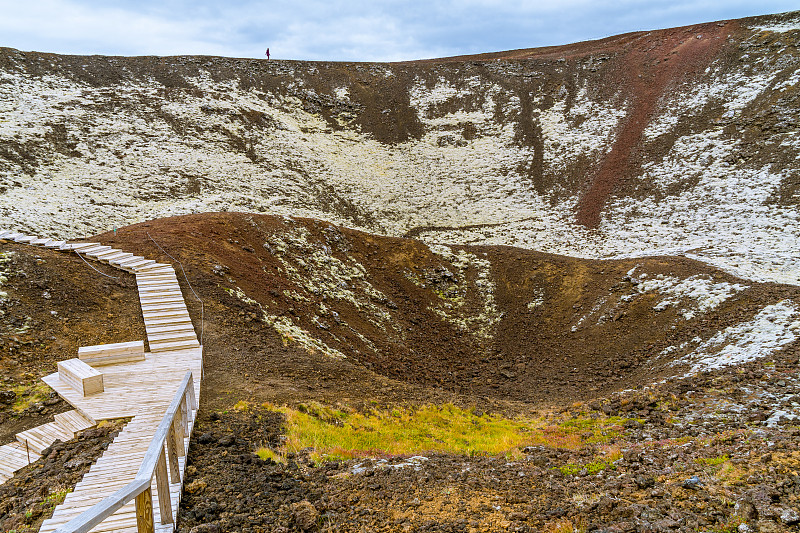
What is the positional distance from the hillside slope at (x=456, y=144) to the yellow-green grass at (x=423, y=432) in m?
13.9

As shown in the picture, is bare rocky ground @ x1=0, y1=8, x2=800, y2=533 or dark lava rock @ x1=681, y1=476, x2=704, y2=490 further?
bare rocky ground @ x1=0, y1=8, x2=800, y2=533

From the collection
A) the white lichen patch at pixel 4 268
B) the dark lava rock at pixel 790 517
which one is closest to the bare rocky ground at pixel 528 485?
the dark lava rock at pixel 790 517

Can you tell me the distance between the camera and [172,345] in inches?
532

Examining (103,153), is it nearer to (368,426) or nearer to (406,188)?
(406,188)

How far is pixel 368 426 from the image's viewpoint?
12102 millimetres

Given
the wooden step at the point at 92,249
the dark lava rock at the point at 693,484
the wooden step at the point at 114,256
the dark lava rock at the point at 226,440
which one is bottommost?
the dark lava rock at the point at 226,440

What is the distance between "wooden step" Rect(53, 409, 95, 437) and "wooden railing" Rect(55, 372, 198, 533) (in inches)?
101

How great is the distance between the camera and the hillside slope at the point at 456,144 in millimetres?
30422

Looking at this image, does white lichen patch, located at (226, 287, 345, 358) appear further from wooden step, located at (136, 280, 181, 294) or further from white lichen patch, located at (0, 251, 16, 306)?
white lichen patch, located at (0, 251, 16, 306)

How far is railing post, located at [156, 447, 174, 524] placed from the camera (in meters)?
5.36

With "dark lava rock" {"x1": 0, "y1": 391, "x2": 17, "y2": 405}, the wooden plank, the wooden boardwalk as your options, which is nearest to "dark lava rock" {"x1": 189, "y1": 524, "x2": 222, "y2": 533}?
the wooden boardwalk

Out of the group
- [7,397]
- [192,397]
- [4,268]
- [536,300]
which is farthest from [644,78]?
[7,397]

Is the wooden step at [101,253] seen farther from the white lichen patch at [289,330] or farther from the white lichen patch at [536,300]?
the white lichen patch at [536,300]

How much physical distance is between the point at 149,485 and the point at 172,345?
9770 mm
